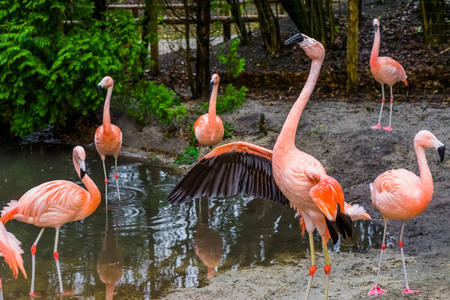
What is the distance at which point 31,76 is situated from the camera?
30.3 feet

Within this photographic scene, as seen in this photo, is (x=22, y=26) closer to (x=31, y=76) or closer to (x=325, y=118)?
(x=31, y=76)

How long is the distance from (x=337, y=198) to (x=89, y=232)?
3463mm

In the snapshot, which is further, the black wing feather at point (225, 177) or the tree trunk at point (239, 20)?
the tree trunk at point (239, 20)

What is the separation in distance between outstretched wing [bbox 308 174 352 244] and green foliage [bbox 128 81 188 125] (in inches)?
219

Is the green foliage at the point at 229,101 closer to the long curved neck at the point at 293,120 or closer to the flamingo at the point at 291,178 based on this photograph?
the flamingo at the point at 291,178

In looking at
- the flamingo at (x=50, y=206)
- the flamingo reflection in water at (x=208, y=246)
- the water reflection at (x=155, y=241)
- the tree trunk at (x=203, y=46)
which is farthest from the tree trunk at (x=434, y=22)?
the flamingo at (x=50, y=206)

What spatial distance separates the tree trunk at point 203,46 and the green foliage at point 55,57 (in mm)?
1052

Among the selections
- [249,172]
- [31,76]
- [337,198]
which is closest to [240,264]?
[249,172]

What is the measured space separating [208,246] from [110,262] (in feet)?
3.30

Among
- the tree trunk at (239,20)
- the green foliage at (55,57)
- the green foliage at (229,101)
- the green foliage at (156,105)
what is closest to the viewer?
the green foliage at (55,57)

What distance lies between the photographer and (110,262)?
5.71m

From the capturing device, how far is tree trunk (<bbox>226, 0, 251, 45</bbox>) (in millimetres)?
12047

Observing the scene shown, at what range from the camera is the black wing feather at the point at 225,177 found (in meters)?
5.04

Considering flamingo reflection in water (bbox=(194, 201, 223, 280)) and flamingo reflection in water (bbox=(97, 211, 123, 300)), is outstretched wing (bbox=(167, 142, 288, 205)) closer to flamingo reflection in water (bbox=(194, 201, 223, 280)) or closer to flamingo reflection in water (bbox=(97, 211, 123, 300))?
flamingo reflection in water (bbox=(194, 201, 223, 280))
